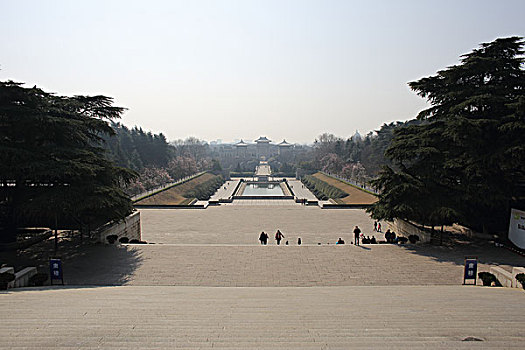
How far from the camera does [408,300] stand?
27.5 feet

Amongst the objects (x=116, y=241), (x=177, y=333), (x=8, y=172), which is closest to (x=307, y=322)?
(x=177, y=333)

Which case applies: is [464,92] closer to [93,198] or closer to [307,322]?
[307,322]

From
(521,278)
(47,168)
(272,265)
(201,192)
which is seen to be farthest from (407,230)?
(201,192)

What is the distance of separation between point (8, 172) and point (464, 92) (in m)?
18.9

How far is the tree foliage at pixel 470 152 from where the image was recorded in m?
14.7

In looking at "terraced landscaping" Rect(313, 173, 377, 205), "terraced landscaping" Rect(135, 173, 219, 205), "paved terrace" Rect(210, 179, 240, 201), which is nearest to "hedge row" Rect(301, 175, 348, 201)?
"terraced landscaping" Rect(313, 173, 377, 205)

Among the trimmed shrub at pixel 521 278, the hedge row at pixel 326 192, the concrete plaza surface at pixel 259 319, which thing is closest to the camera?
the concrete plaza surface at pixel 259 319

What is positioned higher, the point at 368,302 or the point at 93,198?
the point at 93,198

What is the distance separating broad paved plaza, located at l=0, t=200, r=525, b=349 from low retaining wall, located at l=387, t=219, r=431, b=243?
3.00ft

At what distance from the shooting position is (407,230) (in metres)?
18.4

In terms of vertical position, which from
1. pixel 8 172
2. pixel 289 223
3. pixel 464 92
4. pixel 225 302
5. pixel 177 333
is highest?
pixel 464 92

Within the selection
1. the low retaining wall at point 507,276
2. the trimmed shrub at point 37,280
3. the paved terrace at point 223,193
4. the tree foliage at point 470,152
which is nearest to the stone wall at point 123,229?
→ the trimmed shrub at point 37,280

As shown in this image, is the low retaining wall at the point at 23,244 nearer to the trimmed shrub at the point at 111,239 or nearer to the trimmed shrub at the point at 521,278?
the trimmed shrub at the point at 111,239

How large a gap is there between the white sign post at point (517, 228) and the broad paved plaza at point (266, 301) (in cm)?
62
